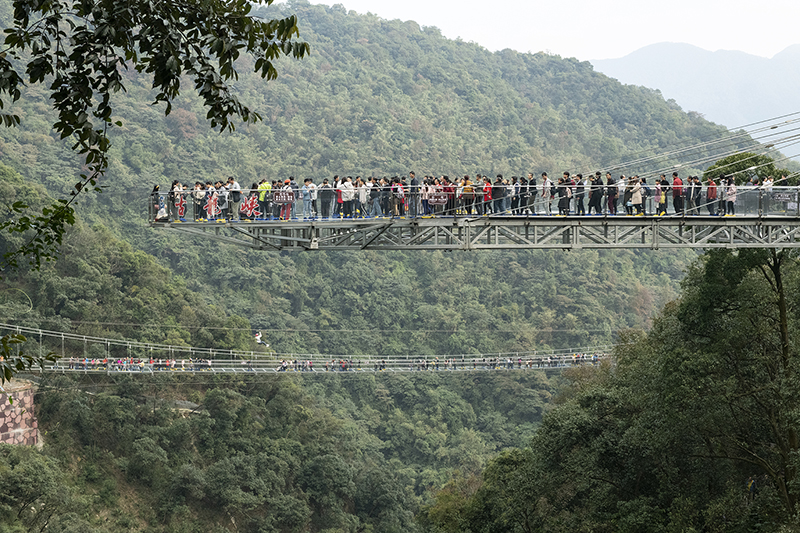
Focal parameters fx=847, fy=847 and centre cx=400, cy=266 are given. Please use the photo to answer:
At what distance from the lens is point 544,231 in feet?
43.3

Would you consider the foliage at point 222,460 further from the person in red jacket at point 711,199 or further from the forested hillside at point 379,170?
the person in red jacket at point 711,199

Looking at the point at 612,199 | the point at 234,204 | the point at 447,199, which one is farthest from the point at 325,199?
the point at 612,199

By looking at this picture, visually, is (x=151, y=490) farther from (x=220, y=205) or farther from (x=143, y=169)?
(x=143, y=169)

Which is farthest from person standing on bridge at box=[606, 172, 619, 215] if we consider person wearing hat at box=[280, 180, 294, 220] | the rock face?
the rock face

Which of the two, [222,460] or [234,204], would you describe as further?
[222,460]

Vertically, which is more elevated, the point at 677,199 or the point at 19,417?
the point at 677,199

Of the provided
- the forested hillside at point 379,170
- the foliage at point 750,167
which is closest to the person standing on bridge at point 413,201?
the foliage at point 750,167

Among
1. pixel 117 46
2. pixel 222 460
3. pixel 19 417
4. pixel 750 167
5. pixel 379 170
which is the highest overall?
pixel 379 170

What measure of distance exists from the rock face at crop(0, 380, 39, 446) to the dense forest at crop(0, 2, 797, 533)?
630 millimetres

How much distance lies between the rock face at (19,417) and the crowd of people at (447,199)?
→ 16.9 m

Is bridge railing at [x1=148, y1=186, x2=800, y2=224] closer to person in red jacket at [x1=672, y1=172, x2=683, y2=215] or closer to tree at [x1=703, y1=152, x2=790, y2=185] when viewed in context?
person in red jacket at [x1=672, y1=172, x2=683, y2=215]

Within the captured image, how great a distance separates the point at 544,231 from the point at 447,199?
164 centimetres

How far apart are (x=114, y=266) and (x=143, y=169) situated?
19.9m

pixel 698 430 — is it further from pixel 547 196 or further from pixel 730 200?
pixel 547 196
